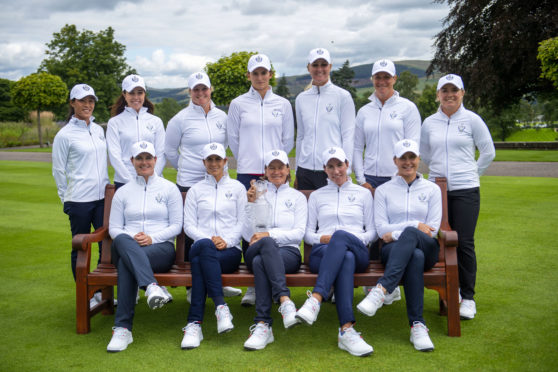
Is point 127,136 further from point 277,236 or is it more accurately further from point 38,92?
point 38,92

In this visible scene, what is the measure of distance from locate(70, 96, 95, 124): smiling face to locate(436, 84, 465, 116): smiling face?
3710 mm

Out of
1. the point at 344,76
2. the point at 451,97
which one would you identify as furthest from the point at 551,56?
the point at 344,76

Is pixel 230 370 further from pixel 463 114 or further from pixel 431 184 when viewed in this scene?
pixel 463 114

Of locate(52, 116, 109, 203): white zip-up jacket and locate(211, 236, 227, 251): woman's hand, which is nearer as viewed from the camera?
locate(211, 236, 227, 251): woman's hand

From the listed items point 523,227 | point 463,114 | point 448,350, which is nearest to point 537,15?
point 523,227

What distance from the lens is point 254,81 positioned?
18.4ft

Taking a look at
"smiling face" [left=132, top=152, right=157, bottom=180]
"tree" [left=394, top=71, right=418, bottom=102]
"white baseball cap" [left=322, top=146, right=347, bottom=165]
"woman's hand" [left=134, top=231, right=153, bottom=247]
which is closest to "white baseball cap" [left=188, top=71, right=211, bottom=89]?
"smiling face" [left=132, top=152, right=157, bottom=180]

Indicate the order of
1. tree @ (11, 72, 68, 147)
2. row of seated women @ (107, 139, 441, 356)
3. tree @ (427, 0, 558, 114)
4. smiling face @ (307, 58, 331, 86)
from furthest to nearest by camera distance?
tree @ (11, 72, 68, 147)
tree @ (427, 0, 558, 114)
smiling face @ (307, 58, 331, 86)
row of seated women @ (107, 139, 441, 356)

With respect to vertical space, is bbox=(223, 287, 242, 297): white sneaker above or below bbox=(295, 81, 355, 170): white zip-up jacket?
below

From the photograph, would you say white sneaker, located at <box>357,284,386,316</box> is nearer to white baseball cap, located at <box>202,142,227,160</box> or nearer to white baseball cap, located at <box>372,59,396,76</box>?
white baseball cap, located at <box>202,142,227,160</box>

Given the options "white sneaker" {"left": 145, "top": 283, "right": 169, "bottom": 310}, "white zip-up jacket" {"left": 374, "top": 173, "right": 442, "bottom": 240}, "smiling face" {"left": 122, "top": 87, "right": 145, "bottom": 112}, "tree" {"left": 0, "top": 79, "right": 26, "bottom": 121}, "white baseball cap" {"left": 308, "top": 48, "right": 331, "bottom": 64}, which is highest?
"tree" {"left": 0, "top": 79, "right": 26, "bottom": 121}

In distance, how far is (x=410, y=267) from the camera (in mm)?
4660

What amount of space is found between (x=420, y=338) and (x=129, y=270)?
2.66m

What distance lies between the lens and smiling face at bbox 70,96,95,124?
221 inches
